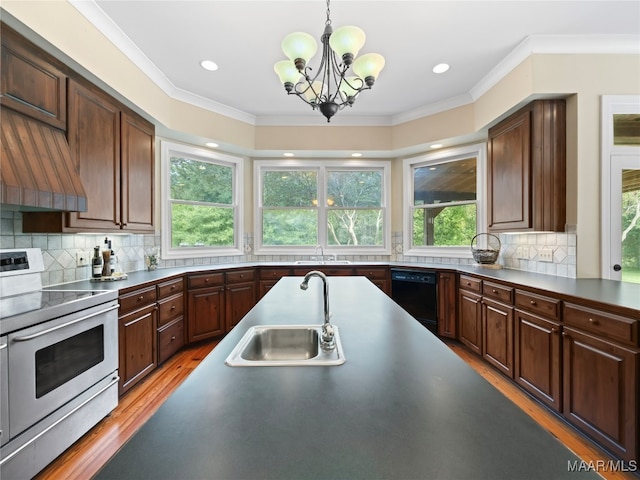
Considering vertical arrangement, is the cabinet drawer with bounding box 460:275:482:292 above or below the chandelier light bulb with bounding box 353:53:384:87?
below

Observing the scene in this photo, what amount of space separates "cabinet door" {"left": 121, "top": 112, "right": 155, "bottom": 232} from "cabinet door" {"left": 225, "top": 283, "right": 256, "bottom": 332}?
3.82ft

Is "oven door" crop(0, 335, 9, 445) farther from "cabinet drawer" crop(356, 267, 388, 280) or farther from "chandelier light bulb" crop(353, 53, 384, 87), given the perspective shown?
→ "cabinet drawer" crop(356, 267, 388, 280)

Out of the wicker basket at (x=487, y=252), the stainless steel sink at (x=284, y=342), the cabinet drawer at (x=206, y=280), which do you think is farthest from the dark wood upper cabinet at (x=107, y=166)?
the wicker basket at (x=487, y=252)

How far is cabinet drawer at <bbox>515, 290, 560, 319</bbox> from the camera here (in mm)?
1919

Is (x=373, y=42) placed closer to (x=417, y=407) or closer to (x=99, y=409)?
(x=417, y=407)

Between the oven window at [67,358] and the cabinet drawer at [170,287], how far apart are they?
792 millimetres

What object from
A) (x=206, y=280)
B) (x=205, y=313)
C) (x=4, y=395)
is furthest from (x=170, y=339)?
(x=4, y=395)

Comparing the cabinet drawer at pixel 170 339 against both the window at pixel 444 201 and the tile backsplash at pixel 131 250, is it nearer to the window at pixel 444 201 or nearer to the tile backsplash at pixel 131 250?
the tile backsplash at pixel 131 250

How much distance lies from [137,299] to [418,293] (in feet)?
9.84

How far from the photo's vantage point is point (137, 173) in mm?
2830

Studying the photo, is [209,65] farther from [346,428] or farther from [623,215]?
[623,215]

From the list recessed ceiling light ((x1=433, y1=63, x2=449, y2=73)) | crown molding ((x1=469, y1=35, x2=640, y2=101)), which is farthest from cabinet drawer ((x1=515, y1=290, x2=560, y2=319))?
recessed ceiling light ((x1=433, y1=63, x2=449, y2=73))

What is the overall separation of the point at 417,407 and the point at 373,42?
9.12ft

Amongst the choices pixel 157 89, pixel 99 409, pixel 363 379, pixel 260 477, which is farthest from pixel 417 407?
pixel 157 89
